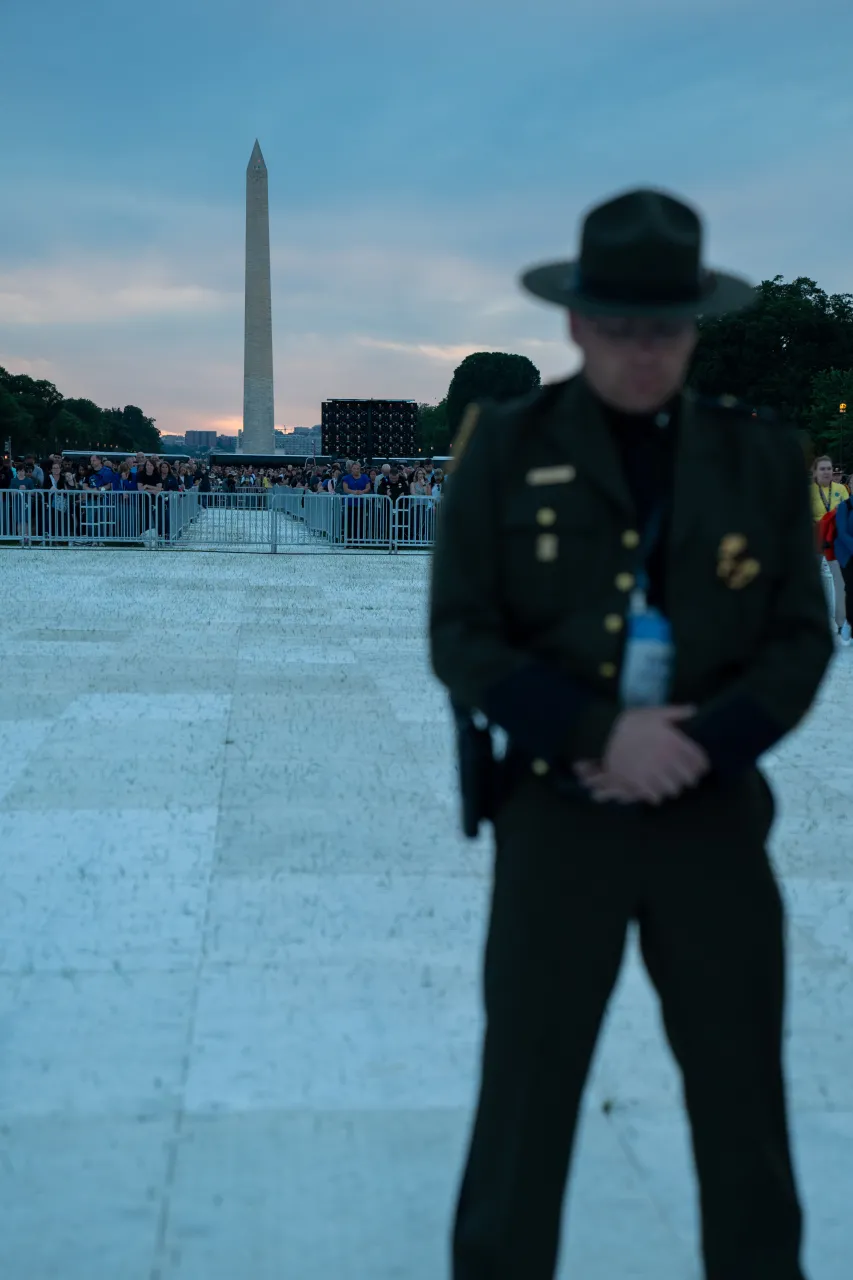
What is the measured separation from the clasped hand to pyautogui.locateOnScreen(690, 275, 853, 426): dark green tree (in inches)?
2736

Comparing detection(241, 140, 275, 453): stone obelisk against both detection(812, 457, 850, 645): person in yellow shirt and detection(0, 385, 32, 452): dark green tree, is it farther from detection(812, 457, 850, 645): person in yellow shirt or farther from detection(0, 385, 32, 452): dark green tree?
detection(0, 385, 32, 452): dark green tree

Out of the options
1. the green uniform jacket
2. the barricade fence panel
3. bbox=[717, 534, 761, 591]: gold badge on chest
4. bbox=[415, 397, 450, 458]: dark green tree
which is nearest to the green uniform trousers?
the green uniform jacket

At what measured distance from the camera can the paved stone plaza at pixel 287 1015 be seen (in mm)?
2570

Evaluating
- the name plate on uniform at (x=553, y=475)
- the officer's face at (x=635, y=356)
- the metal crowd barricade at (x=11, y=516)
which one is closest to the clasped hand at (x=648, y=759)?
the name plate on uniform at (x=553, y=475)

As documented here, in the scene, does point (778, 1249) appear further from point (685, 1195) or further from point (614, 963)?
point (685, 1195)

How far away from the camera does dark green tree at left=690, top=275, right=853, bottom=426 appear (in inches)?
2758

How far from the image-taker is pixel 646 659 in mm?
1884

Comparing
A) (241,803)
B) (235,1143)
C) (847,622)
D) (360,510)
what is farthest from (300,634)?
(360,510)

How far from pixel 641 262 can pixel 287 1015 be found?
232 cm

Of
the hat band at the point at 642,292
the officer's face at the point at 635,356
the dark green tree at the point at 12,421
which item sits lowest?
the officer's face at the point at 635,356

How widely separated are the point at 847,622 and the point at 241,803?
7.79 metres

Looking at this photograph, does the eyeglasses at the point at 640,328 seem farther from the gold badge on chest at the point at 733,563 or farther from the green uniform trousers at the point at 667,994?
the green uniform trousers at the point at 667,994

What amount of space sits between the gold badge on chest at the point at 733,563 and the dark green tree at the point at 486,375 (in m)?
120

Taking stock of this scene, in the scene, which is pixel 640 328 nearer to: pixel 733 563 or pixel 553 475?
pixel 553 475
